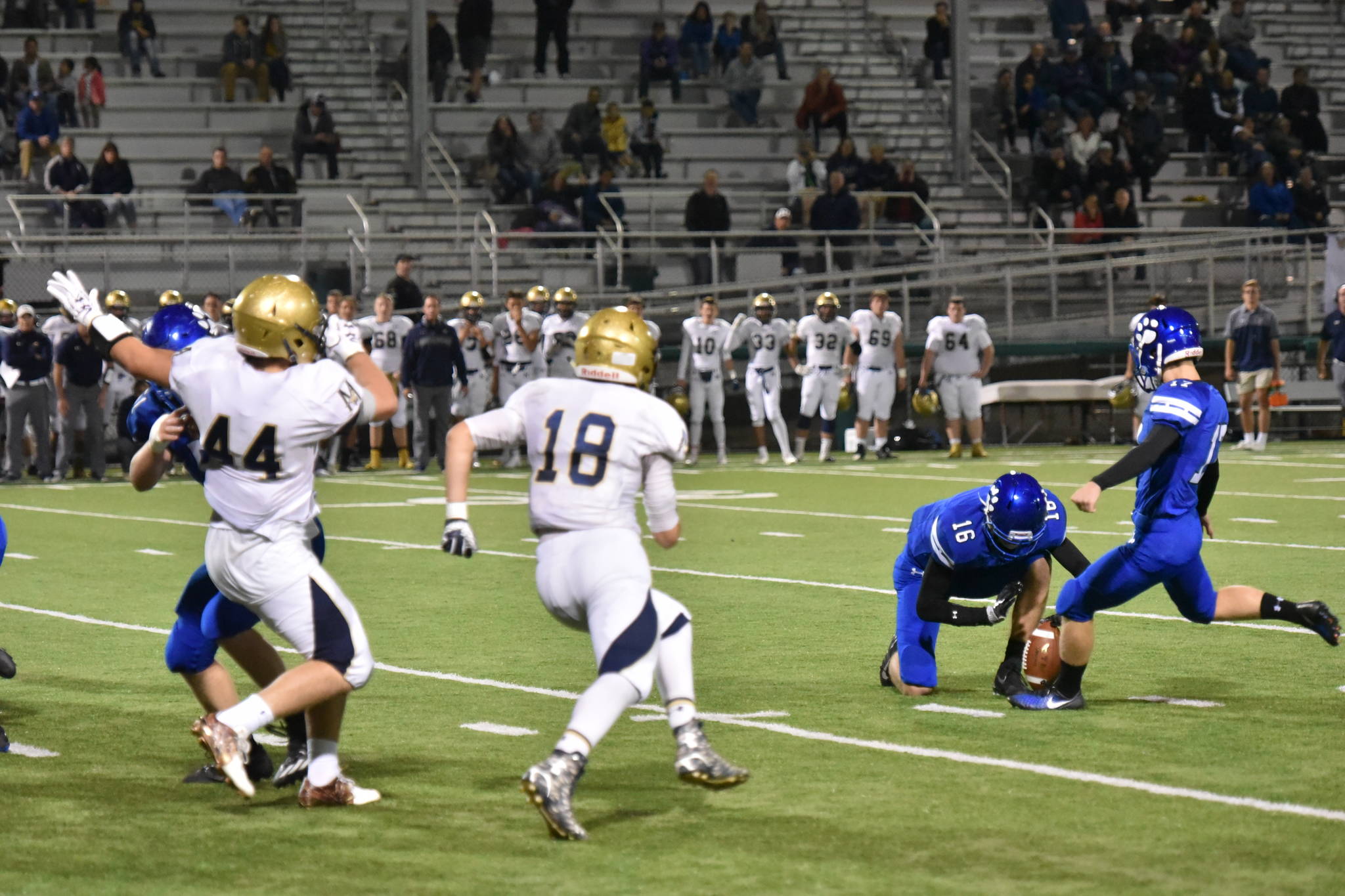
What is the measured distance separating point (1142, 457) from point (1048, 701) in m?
0.95

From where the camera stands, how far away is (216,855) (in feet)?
16.6

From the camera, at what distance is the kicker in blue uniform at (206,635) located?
587 cm

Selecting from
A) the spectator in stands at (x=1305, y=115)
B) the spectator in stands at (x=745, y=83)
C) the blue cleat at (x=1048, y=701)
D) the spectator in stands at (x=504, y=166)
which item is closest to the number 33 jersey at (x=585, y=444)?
the blue cleat at (x=1048, y=701)

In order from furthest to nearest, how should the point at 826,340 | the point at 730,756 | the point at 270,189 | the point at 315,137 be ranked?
the point at 315,137 < the point at 270,189 < the point at 826,340 < the point at 730,756

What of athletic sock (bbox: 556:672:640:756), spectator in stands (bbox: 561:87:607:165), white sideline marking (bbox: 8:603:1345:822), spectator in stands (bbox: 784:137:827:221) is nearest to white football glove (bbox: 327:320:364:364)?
athletic sock (bbox: 556:672:640:756)

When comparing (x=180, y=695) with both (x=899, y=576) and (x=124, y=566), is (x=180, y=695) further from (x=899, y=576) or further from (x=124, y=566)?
(x=124, y=566)

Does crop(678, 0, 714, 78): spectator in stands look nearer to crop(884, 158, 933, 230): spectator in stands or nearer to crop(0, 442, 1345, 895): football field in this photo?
crop(884, 158, 933, 230): spectator in stands

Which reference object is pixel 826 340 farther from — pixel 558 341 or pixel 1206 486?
pixel 1206 486

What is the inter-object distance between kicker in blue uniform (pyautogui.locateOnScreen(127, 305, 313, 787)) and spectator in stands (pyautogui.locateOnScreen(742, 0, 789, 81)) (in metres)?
23.7

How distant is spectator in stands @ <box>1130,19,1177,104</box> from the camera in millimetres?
30359

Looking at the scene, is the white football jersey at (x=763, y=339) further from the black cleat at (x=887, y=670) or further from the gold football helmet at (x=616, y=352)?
the gold football helmet at (x=616, y=352)

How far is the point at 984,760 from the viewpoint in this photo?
6.21 meters

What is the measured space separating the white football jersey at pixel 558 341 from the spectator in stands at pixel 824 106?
7.83 m

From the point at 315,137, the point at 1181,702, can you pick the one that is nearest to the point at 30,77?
the point at 315,137
